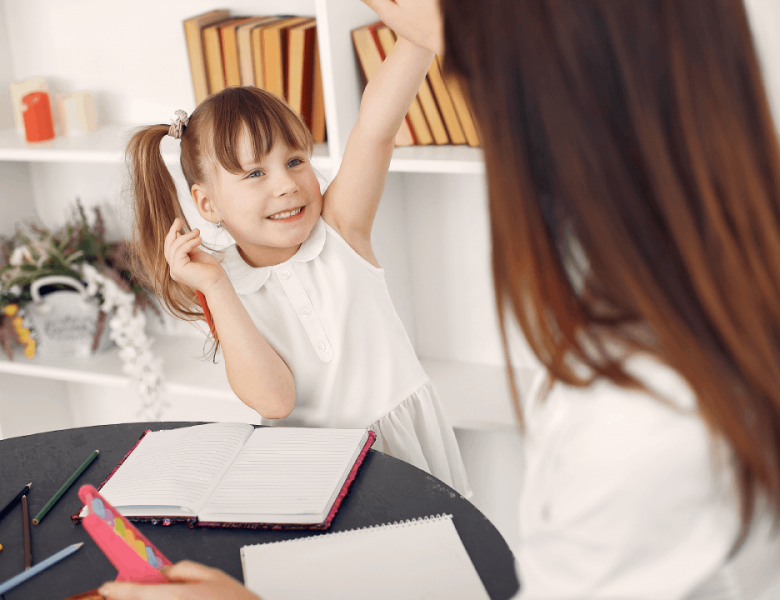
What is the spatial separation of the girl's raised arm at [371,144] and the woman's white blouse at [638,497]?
2.31ft

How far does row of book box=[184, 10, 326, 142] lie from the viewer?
155 cm

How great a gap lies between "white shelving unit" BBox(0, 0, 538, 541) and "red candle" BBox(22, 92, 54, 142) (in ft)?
0.14

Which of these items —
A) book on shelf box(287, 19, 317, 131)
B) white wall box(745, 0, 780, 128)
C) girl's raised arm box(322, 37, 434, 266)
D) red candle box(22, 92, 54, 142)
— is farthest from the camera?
red candle box(22, 92, 54, 142)

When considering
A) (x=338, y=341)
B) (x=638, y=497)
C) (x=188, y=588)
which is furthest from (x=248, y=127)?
(x=638, y=497)

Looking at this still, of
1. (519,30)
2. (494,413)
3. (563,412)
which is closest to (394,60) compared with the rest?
(519,30)

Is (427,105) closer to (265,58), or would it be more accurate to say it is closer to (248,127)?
(265,58)

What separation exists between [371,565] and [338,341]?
444 millimetres

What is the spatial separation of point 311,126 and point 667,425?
126cm

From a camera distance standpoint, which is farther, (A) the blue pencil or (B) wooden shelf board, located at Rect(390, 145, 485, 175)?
(B) wooden shelf board, located at Rect(390, 145, 485, 175)

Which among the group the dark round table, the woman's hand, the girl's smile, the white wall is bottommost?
the dark round table

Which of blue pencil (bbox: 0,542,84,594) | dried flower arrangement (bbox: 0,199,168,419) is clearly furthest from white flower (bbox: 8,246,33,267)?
blue pencil (bbox: 0,542,84,594)

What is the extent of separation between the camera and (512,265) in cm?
55

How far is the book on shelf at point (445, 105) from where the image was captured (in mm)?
1477

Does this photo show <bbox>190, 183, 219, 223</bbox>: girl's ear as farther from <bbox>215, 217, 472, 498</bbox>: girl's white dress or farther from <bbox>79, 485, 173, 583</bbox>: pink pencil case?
<bbox>79, 485, 173, 583</bbox>: pink pencil case
